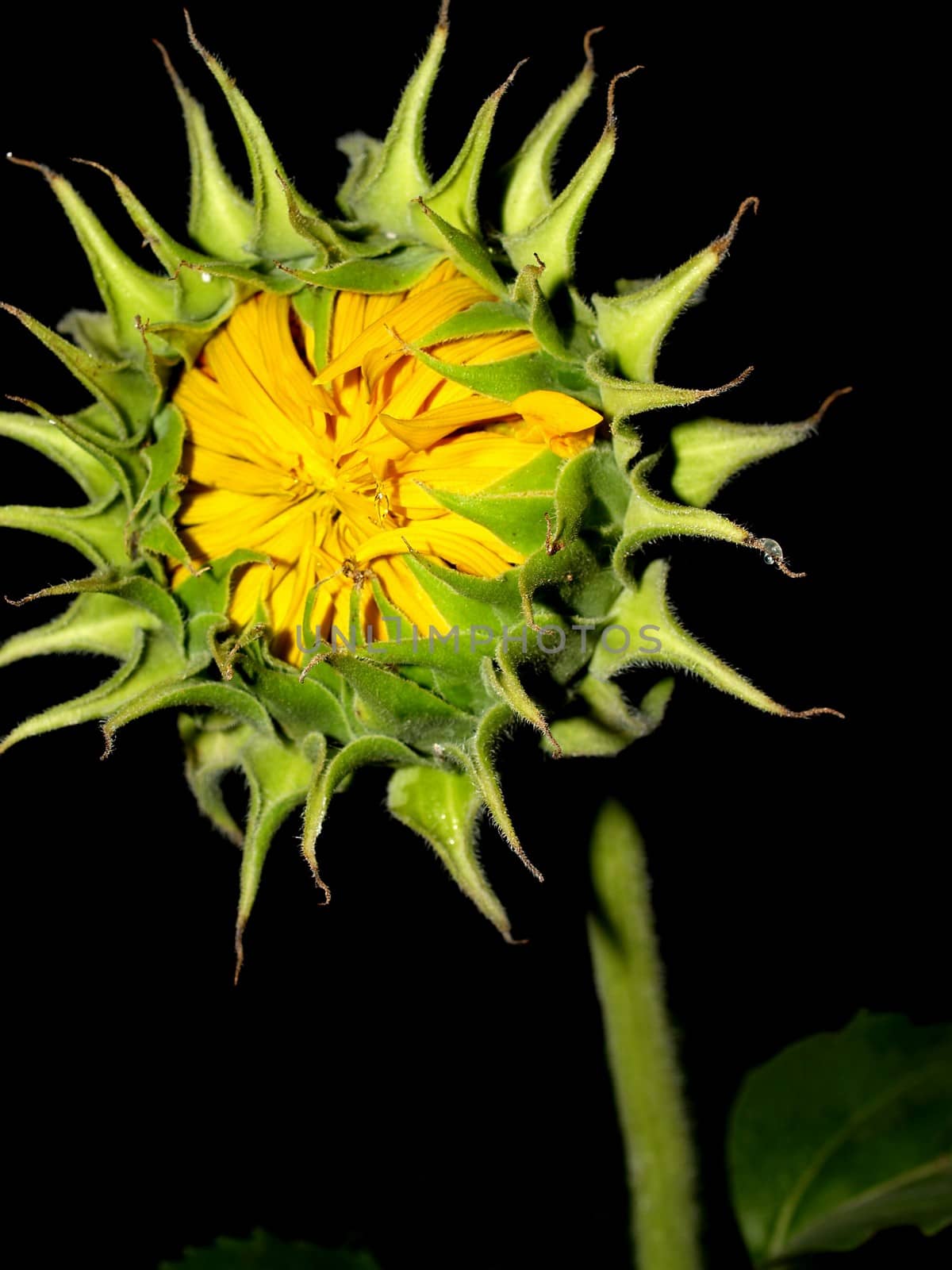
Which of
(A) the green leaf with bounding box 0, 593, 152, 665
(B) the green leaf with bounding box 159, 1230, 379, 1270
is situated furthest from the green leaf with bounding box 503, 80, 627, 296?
(B) the green leaf with bounding box 159, 1230, 379, 1270

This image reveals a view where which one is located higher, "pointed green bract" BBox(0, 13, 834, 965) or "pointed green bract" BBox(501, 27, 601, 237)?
"pointed green bract" BBox(501, 27, 601, 237)

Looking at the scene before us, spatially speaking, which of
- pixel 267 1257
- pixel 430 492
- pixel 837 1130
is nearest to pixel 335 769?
pixel 430 492

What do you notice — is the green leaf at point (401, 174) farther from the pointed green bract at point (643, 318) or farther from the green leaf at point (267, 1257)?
the green leaf at point (267, 1257)

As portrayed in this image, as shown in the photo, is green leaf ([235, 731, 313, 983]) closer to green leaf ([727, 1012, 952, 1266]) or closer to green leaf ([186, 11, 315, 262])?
green leaf ([186, 11, 315, 262])

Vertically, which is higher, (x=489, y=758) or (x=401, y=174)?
(x=401, y=174)

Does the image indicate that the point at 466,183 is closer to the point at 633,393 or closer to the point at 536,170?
the point at 536,170

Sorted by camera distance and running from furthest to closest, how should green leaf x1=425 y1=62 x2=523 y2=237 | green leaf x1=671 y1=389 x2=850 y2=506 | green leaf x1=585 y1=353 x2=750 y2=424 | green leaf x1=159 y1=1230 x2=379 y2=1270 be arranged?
green leaf x1=159 y1=1230 x2=379 y2=1270 < green leaf x1=671 y1=389 x2=850 y2=506 < green leaf x1=425 y1=62 x2=523 y2=237 < green leaf x1=585 y1=353 x2=750 y2=424

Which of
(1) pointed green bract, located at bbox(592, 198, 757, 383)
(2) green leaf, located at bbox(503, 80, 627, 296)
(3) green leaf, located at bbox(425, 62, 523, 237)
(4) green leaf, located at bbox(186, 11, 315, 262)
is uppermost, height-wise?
(4) green leaf, located at bbox(186, 11, 315, 262)
